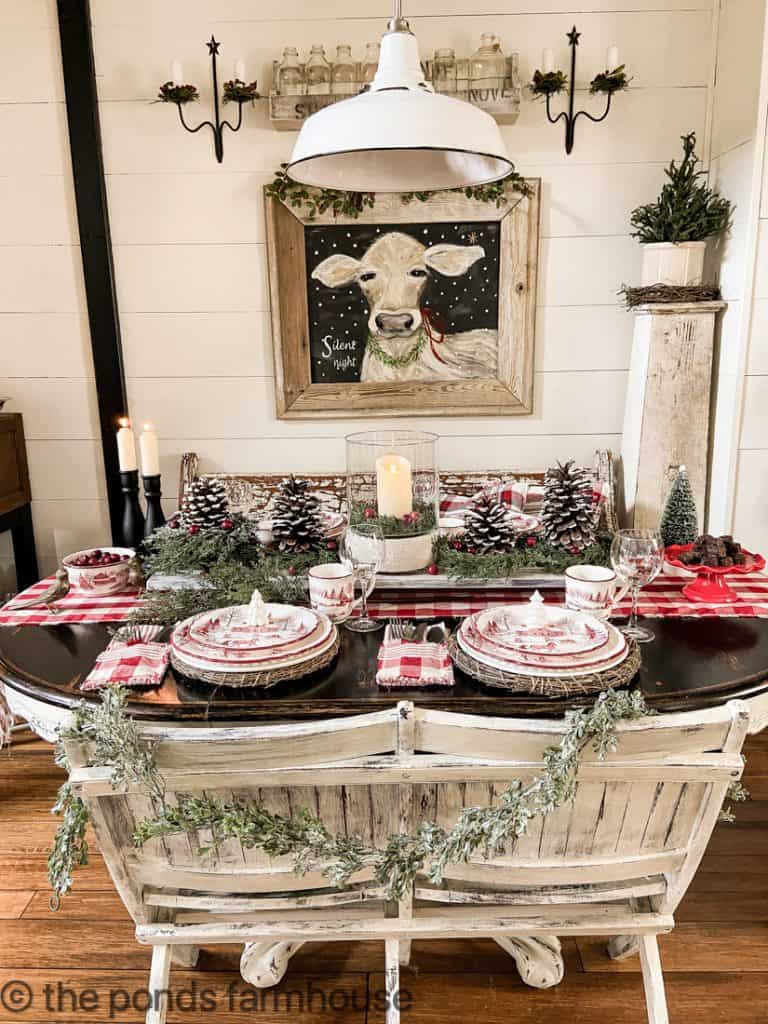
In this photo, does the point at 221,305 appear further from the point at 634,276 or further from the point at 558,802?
the point at 558,802

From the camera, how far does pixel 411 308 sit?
2.82m

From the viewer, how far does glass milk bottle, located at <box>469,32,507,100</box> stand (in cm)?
252

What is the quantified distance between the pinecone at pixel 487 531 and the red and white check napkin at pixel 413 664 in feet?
1.52

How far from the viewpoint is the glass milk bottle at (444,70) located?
8.29ft

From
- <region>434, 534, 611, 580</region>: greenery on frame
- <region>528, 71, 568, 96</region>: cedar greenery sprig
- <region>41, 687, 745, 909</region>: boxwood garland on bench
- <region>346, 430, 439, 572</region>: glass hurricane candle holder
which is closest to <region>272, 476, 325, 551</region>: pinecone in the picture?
<region>346, 430, 439, 572</region>: glass hurricane candle holder

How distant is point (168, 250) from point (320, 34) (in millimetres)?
918

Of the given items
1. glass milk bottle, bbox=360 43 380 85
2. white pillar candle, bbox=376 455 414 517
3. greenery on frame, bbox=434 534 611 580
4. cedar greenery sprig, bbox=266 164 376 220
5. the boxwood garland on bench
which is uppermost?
glass milk bottle, bbox=360 43 380 85

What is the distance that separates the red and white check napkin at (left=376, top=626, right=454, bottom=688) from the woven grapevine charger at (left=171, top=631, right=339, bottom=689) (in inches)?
4.7

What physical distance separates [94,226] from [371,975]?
2.55 metres

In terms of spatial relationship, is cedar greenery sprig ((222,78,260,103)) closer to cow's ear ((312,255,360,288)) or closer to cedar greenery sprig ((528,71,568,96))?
cow's ear ((312,255,360,288))

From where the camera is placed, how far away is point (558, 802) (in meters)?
1.00

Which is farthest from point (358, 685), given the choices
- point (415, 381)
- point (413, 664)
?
point (415, 381)

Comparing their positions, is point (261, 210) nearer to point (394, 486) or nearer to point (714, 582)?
point (394, 486)

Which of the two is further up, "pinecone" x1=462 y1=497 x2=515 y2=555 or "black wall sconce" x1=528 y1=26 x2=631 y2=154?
"black wall sconce" x1=528 y1=26 x2=631 y2=154
